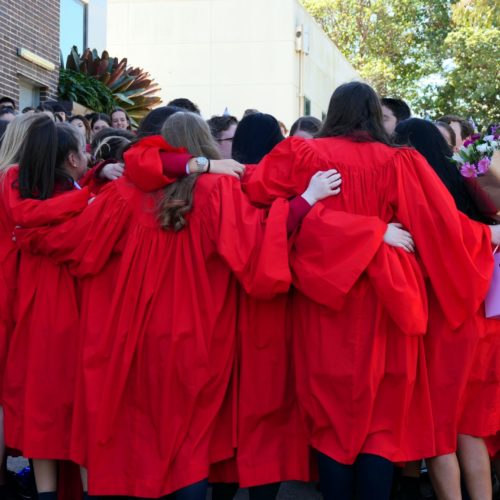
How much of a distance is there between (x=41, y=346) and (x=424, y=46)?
31750 mm

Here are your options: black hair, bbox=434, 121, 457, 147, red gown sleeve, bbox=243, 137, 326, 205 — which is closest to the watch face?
red gown sleeve, bbox=243, 137, 326, 205

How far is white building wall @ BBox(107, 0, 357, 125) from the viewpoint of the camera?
78.4 feet

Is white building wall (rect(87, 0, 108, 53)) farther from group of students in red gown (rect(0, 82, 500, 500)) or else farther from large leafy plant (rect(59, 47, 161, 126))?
group of students in red gown (rect(0, 82, 500, 500))

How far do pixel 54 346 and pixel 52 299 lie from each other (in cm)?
24

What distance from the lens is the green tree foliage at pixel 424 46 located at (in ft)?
89.8

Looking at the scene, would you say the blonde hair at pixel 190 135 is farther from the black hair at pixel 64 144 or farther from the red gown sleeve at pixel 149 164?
the black hair at pixel 64 144

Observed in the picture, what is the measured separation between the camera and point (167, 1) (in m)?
25.0

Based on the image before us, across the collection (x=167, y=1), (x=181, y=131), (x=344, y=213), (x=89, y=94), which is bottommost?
(x=344, y=213)

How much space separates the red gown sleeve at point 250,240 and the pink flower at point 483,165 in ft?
3.28

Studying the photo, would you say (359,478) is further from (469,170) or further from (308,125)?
(308,125)

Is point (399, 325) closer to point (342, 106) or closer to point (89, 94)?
point (342, 106)

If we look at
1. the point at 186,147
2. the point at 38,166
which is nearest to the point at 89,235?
the point at 38,166

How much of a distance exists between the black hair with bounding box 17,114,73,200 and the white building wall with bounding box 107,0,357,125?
19765 mm

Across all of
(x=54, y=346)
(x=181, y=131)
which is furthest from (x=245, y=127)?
(x=54, y=346)
